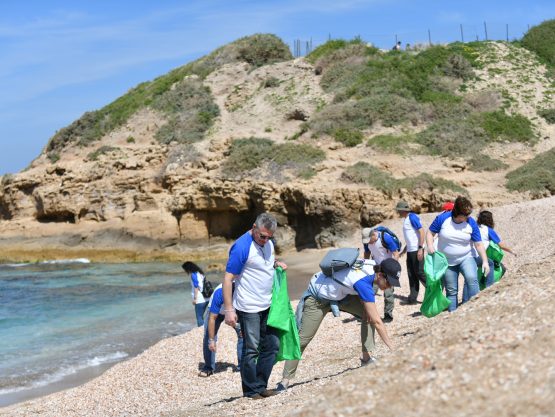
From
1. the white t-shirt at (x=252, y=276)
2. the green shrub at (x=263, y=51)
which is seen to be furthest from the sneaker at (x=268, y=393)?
the green shrub at (x=263, y=51)

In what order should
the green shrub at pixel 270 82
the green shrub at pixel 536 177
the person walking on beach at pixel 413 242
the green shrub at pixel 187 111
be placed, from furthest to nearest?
the green shrub at pixel 270 82 < the green shrub at pixel 187 111 < the green shrub at pixel 536 177 < the person walking on beach at pixel 413 242

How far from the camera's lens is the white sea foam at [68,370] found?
10.6 metres

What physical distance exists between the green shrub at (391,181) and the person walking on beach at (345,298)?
17.2m

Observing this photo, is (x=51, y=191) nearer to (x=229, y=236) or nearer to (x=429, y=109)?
(x=229, y=236)

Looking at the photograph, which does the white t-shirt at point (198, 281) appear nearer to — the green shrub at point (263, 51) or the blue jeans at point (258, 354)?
the blue jeans at point (258, 354)

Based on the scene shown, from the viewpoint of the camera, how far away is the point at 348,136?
29.6m

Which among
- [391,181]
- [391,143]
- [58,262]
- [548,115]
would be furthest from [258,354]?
[548,115]

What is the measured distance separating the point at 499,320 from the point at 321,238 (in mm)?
19650

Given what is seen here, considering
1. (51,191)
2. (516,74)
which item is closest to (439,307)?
(51,191)

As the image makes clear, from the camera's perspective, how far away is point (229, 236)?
28781mm

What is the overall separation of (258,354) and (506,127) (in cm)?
2625

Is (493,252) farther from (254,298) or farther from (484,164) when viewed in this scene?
(484,164)

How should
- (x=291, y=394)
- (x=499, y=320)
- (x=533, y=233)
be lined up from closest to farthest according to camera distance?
(x=499, y=320) → (x=291, y=394) → (x=533, y=233)

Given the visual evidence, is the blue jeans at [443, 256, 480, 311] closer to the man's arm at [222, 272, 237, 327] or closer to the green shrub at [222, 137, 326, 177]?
the man's arm at [222, 272, 237, 327]
